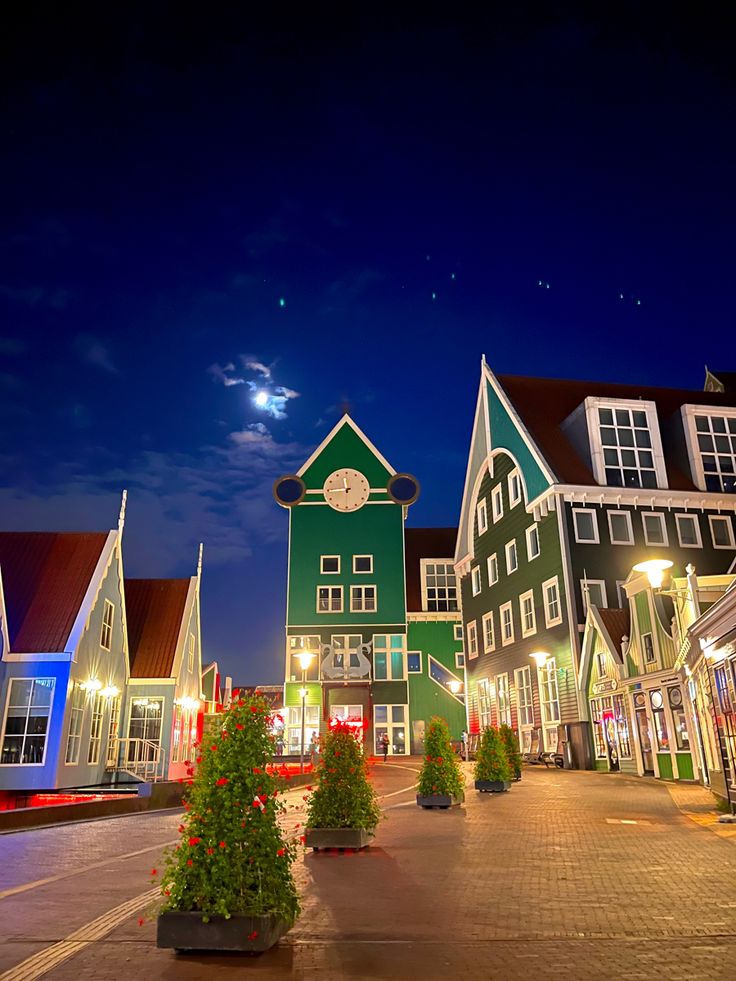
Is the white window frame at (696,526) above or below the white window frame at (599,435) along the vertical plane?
below

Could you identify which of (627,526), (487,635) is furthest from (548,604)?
(487,635)

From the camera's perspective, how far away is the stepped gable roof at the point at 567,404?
36562 millimetres

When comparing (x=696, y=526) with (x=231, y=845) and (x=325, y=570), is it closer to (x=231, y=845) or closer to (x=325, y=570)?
(x=325, y=570)

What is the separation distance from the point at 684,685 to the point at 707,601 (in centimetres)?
265

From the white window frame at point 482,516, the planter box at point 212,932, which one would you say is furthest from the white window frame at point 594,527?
the planter box at point 212,932

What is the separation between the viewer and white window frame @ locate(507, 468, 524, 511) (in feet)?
128

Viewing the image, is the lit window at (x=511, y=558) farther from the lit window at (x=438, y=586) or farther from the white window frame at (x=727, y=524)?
the lit window at (x=438, y=586)

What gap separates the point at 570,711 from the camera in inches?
1283

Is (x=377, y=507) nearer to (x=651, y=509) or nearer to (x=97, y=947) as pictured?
(x=651, y=509)

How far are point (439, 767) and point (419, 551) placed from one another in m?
→ 38.0

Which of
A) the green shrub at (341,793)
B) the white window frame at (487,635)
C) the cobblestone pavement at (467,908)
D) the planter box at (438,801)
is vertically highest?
the white window frame at (487,635)

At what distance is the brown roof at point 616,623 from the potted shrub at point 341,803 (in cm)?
1915

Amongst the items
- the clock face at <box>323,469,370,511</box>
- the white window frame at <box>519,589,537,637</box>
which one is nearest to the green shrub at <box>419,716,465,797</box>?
the white window frame at <box>519,589,537,637</box>

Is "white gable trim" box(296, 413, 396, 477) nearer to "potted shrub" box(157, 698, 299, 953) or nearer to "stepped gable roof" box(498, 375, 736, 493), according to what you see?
"stepped gable roof" box(498, 375, 736, 493)
